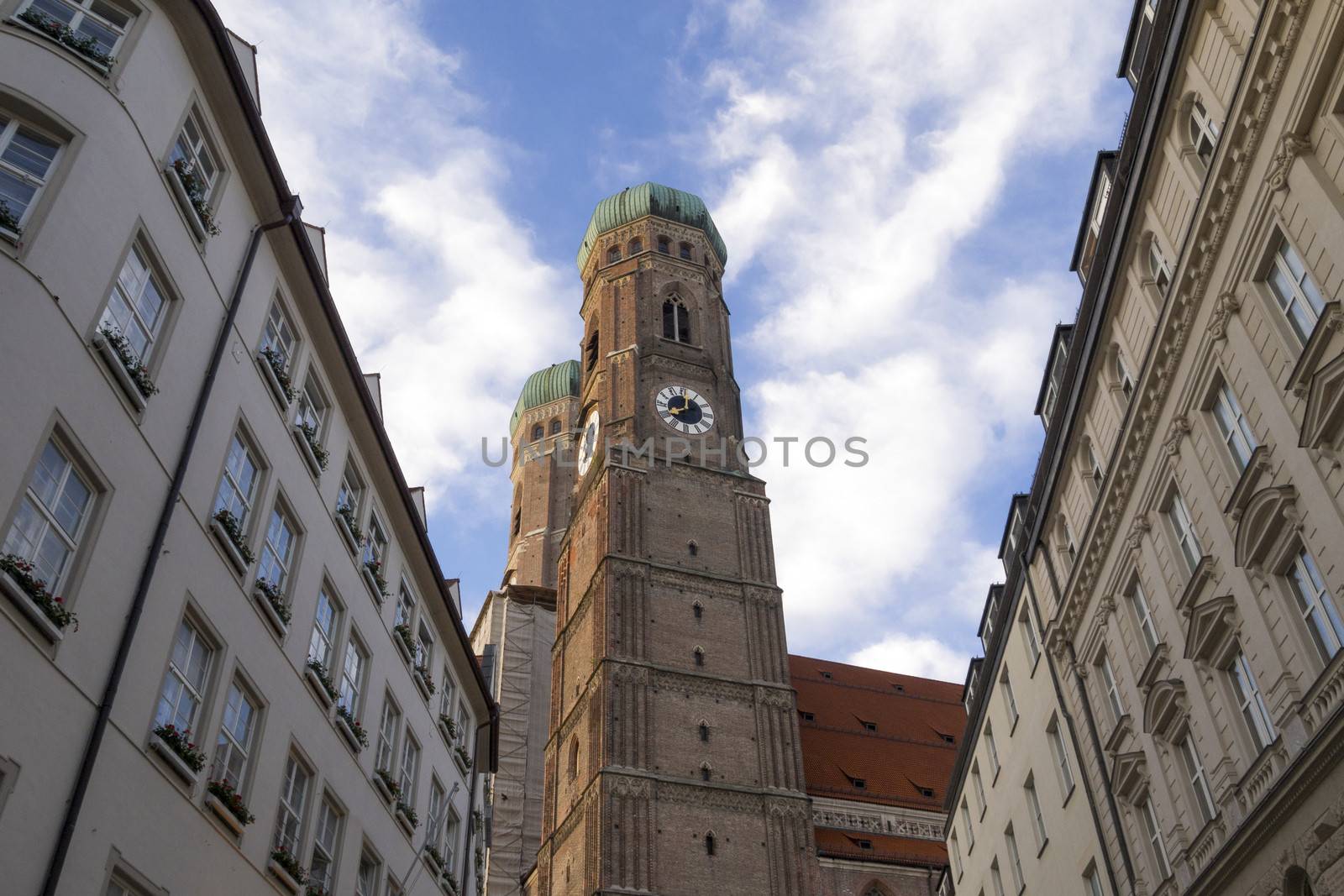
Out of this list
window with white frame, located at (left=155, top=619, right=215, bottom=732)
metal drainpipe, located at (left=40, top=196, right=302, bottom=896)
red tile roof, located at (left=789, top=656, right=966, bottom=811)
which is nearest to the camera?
metal drainpipe, located at (left=40, top=196, right=302, bottom=896)

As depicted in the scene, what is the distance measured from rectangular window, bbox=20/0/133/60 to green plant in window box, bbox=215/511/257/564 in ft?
15.1

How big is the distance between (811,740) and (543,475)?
36.0 meters

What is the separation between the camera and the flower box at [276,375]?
1477 centimetres

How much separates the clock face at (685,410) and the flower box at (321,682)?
36.8m

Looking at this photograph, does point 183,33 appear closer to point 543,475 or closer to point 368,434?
point 368,434

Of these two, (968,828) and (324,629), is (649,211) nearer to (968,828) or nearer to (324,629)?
(968,828)

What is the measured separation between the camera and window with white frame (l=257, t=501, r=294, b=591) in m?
14.7

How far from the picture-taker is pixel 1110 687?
1856cm

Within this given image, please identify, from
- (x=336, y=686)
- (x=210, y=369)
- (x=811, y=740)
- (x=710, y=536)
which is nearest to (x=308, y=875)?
(x=336, y=686)

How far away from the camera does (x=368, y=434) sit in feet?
62.1

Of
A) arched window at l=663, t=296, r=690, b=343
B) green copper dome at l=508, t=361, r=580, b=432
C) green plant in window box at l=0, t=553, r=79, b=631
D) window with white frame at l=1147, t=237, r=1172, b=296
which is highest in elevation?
green copper dome at l=508, t=361, r=580, b=432

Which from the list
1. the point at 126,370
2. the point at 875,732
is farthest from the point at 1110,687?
the point at 875,732

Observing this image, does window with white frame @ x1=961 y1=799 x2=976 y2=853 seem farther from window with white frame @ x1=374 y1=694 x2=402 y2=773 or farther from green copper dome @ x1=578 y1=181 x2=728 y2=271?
green copper dome @ x1=578 y1=181 x2=728 y2=271

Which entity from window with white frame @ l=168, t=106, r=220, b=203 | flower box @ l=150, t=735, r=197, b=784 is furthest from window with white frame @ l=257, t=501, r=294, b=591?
window with white frame @ l=168, t=106, r=220, b=203
